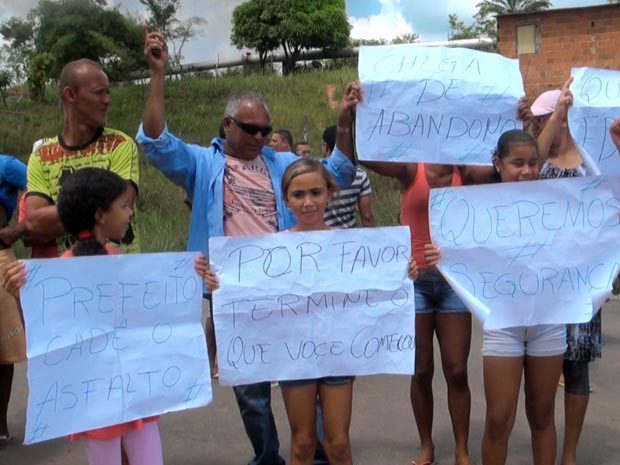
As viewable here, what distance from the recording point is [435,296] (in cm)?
333

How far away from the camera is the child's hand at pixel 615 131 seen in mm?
2990

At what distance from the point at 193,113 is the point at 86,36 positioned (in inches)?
421

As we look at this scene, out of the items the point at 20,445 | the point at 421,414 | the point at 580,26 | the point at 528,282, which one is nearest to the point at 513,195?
the point at 528,282

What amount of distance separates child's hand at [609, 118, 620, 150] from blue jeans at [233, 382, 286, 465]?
6.19 ft

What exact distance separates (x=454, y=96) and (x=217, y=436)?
2.37 meters

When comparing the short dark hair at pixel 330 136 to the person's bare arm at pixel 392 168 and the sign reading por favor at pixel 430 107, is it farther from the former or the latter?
the sign reading por favor at pixel 430 107

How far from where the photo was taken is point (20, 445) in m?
4.02

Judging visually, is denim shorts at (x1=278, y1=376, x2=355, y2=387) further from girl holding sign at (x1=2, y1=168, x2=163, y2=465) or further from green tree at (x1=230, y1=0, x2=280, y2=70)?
green tree at (x1=230, y1=0, x2=280, y2=70)

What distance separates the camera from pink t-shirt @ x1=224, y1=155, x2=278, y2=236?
3.15 m

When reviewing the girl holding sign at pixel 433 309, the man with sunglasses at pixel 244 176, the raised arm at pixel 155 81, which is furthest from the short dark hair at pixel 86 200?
the girl holding sign at pixel 433 309

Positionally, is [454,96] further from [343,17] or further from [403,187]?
[343,17]

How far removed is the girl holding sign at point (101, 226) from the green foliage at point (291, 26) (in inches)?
1258

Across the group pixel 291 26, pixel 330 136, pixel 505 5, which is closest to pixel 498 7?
pixel 505 5

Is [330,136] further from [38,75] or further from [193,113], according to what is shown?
[38,75]
